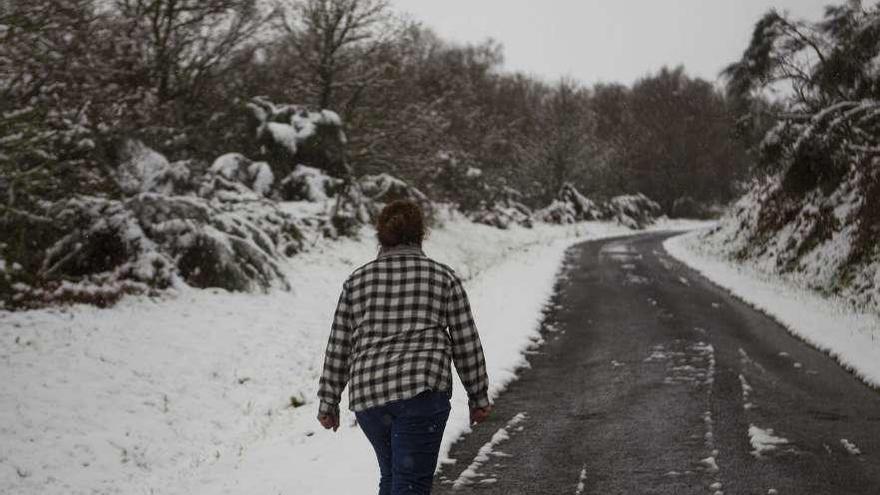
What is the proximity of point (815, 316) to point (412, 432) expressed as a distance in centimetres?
1088

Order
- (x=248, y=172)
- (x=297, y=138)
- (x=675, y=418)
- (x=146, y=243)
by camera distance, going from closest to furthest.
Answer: (x=675, y=418) → (x=146, y=243) → (x=248, y=172) → (x=297, y=138)

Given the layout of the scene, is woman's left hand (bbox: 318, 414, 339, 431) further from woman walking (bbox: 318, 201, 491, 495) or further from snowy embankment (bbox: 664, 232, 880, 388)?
snowy embankment (bbox: 664, 232, 880, 388)

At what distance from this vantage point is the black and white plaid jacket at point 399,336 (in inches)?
126

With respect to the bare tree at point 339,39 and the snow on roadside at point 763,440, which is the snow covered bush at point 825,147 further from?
the bare tree at point 339,39

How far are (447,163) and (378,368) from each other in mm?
26210

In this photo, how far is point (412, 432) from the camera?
125 inches

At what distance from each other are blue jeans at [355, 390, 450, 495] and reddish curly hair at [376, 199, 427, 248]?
76cm

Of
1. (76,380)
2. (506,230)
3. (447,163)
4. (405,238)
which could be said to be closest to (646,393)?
(405,238)

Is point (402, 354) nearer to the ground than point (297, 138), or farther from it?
nearer to the ground

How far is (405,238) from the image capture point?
345 centimetres

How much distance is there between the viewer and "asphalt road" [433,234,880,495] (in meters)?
5.25

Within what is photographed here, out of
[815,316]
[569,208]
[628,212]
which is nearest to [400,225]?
[815,316]

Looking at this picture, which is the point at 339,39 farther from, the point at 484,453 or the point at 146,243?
the point at 484,453

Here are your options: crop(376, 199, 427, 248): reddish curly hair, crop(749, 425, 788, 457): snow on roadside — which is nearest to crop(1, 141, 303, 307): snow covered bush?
crop(376, 199, 427, 248): reddish curly hair
